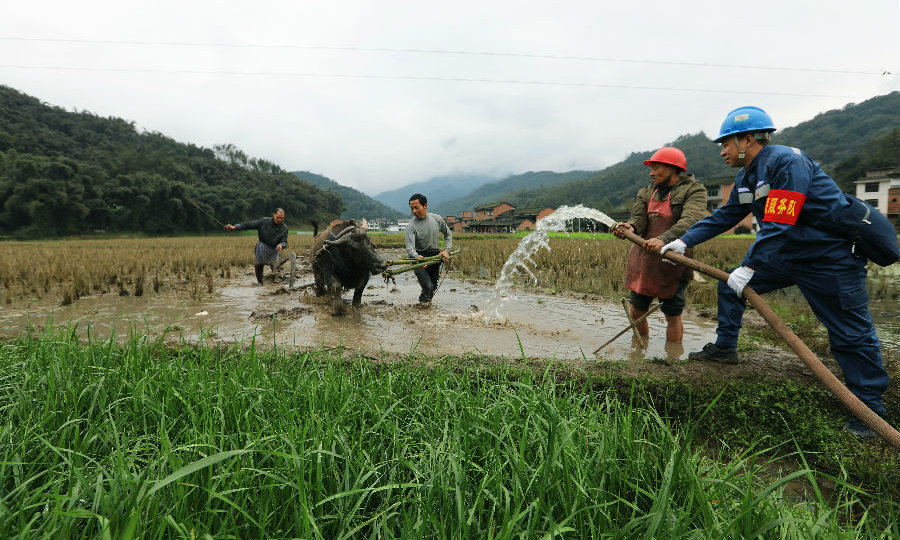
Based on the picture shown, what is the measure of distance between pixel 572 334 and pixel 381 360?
255 cm

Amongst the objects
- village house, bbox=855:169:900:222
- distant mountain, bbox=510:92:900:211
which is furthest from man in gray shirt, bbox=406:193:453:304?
distant mountain, bbox=510:92:900:211

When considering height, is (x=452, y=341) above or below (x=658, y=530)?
below

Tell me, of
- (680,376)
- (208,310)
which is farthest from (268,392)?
(208,310)

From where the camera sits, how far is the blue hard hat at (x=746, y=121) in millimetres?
2695

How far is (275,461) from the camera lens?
1667mm

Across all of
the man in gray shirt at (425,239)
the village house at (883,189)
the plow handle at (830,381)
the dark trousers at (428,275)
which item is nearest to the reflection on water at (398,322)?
the dark trousers at (428,275)

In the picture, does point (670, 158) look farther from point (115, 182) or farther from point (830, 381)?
point (115, 182)

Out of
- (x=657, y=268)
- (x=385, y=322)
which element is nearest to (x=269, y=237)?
(x=385, y=322)

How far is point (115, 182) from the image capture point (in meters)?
43.5

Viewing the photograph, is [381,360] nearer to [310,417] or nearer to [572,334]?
[310,417]

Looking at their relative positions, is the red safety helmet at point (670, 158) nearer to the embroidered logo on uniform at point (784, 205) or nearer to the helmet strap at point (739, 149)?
the helmet strap at point (739, 149)

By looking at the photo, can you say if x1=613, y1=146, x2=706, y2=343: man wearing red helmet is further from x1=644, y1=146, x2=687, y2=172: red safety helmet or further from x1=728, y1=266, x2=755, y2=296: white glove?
x1=728, y1=266, x2=755, y2=296: white glove

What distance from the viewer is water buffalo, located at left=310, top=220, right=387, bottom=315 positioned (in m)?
5.24

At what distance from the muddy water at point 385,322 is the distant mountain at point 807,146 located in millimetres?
50199
